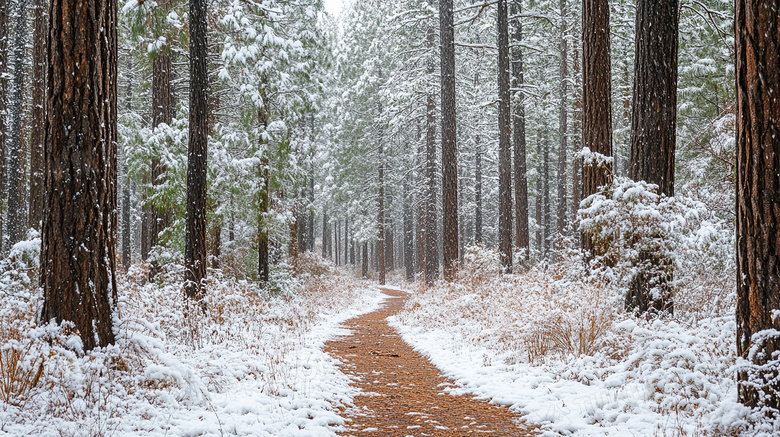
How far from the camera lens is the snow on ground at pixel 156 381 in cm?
351

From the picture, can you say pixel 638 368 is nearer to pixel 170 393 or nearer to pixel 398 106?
pixel 170 393

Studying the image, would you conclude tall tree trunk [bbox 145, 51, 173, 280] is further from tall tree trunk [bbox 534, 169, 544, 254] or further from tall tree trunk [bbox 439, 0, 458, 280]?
tall tree trunk [bbox 534, 169, 544, 254]

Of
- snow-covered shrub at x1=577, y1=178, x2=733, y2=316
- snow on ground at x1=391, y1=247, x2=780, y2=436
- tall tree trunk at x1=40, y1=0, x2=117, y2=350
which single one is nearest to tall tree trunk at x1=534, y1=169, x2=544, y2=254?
snow on ground at x1=391, y1=247, x2=780, y2=436

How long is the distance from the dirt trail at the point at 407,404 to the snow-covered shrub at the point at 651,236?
2754mm

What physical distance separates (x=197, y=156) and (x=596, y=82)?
715 cm

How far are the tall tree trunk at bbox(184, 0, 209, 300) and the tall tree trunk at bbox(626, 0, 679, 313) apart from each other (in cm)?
698

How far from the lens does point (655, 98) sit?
634cm

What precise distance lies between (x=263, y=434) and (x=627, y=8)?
18.4m

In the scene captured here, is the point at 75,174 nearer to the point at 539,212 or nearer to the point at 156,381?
the point at 156,381

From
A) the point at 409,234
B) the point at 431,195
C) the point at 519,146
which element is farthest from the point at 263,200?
the point at 409,234

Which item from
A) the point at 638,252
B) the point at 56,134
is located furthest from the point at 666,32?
the point at 56,134

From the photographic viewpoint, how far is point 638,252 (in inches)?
237

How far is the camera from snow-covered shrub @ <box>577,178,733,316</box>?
574 cm

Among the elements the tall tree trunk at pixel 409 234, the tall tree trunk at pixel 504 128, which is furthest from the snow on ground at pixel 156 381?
the tall tree trunk at pixel 409 234
